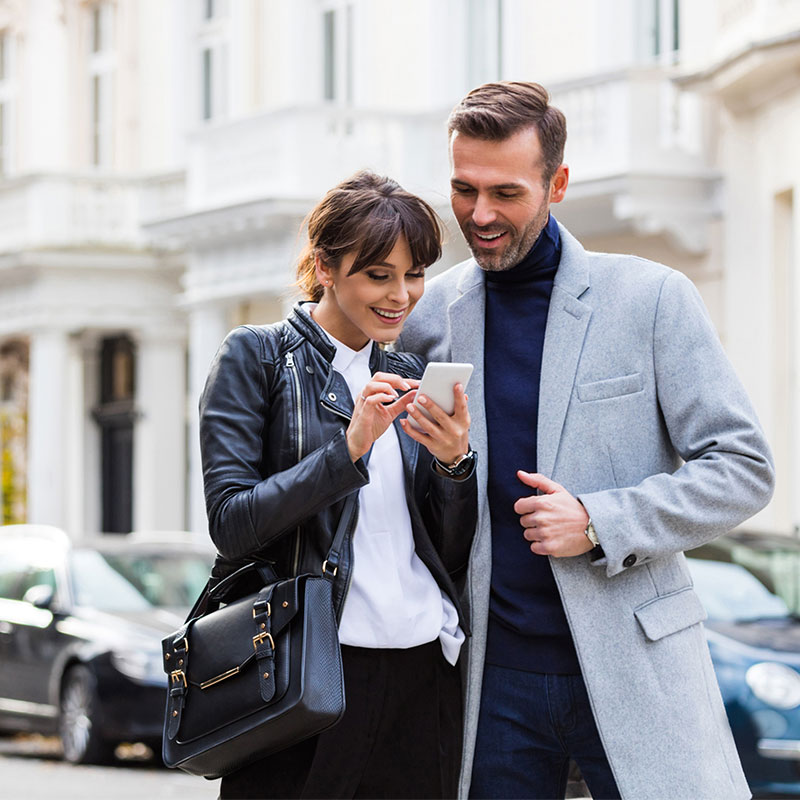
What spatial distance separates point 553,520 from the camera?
3332mm

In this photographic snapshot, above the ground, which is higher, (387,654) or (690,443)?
(690,443)

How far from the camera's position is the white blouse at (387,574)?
11.0 feet

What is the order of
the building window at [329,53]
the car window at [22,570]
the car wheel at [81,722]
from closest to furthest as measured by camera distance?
the car wheel at [81,722] < the car window at [22,570] < the building window at [329,53]

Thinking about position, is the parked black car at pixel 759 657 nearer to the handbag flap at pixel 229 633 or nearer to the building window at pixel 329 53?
the handbag flap at pixel 229 633

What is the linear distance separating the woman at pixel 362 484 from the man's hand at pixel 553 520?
12 centimetres

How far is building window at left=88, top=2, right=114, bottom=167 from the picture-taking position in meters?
23.1

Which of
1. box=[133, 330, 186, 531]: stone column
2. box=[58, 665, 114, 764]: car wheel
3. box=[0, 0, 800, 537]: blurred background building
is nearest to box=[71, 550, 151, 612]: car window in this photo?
box=[58, 665, 114, 764]: car wheel

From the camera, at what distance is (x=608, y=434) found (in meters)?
3.50

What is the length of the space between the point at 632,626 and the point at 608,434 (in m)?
0.38

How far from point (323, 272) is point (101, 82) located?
20.6 meters

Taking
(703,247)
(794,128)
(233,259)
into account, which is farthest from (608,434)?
(233,259)

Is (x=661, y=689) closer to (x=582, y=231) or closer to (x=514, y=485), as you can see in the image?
(x=514, y=485)

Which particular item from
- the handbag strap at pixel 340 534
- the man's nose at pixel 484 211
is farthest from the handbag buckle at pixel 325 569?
the man's nose at pixel 484 211

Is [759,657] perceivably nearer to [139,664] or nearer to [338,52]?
[139,664]
